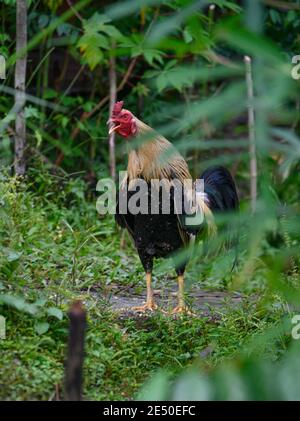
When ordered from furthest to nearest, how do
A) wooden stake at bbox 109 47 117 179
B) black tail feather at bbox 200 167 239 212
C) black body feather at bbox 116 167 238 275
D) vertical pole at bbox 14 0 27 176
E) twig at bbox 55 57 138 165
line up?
twig at bbox 55 57 138 165, wooden stake at bbox 109 47 117 179, vertical pole at bbox 14 0 27 176, black tail feather at bbox 200 167 239 212, black body feather at bbox 116 167 238 275

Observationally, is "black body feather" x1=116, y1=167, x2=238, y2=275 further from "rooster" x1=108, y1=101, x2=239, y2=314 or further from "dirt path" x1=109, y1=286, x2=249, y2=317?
"dirt path" x1=109, y1=286, x2=249, y2=317

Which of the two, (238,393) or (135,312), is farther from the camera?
(135,312)

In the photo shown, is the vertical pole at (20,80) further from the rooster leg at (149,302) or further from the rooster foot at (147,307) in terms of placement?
the rooster foot at (147,307)

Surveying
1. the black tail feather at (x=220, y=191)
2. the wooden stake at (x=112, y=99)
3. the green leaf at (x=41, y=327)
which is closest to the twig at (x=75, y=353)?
the green leaf at (x=41, y=327)

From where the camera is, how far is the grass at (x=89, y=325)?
4113 millimetres

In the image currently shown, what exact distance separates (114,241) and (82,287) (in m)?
1.67

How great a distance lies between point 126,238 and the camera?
23.9 ft

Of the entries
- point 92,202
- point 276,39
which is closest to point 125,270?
point 92,202

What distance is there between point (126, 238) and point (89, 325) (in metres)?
2.67

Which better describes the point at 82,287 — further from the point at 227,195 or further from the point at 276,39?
the point at 276,39

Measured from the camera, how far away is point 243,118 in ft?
32.7

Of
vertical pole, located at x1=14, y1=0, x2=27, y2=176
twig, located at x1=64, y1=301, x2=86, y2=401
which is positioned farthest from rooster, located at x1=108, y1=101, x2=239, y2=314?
twig, located at x1=64, y1=301, x2=86, y2=401

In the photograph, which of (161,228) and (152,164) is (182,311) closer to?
(161,228)

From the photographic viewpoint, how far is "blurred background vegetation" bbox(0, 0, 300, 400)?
2256 millimetres
